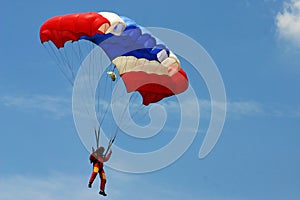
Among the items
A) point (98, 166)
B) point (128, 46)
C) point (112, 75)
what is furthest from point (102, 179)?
point (128, 46)

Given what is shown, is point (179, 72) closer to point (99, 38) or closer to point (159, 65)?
point (159, 65)

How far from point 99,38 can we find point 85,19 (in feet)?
4.18

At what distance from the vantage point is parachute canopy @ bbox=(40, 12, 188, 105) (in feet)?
106

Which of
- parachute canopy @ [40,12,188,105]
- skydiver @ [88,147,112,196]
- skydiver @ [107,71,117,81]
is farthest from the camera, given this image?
skydiver @ [107,71,117,81]

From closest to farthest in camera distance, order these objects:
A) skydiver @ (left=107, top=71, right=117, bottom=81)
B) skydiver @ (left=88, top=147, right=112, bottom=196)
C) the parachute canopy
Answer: skydiver @ (left=88, top=147, right=112, bottom=196) < the parachute canopy < skydiver @ (left=107, top=71, right=117, bottom=81)

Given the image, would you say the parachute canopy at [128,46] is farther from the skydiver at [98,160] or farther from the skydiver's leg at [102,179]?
the skydiver's leg at [102,179]

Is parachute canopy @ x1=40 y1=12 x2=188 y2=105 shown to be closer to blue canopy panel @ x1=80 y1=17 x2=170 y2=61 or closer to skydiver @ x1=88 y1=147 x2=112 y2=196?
blue canopy panel @ x1=80 y1=17 x2=170 y2=61

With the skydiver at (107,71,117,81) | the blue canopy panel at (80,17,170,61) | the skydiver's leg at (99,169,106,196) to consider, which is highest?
the blue canopy panel at (80,17,170,61)

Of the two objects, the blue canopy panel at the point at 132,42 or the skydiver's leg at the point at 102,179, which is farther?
the blue canopy panel at the point at 132,42

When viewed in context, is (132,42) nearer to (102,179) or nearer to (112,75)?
(112,75)

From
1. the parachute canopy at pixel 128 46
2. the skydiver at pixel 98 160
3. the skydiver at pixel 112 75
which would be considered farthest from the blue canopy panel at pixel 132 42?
the skydiver at pixel 98 160

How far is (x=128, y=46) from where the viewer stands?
33.2 m

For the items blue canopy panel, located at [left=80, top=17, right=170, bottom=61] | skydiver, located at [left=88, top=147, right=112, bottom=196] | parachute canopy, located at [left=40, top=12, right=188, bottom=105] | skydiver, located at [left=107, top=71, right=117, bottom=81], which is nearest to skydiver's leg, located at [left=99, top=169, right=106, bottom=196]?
skydiver, located at [left=88, top=147, right=112, bottom=196]

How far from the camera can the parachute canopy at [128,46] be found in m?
32.2
